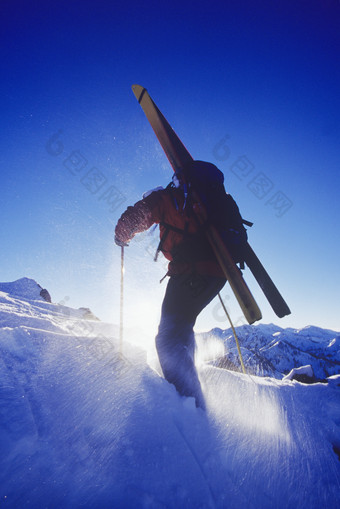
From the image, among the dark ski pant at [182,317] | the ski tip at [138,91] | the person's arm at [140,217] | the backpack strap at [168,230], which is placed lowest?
the dark ski pant at [182,317]

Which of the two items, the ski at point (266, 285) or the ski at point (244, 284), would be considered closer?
the ski at point (244, 284)

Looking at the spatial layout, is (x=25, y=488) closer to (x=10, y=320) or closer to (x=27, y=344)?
(x=27, y=344)

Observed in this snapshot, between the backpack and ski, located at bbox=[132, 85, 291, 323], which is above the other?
the backpack

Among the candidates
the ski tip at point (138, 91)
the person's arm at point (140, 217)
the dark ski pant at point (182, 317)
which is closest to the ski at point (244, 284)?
the dark ski pant at point (182, 317)

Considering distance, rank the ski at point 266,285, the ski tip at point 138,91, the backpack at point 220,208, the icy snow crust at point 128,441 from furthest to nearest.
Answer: the ski tip at point 138,91 < the backpack at point 220,208 < the ski at point 266,285 < the icy snow crust at point 128,441

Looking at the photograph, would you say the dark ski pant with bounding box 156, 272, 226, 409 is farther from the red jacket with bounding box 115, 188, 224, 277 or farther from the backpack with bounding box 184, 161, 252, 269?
the backpack with bounding box 184, 161, 252, 269

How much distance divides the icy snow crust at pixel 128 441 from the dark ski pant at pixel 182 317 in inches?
10.8

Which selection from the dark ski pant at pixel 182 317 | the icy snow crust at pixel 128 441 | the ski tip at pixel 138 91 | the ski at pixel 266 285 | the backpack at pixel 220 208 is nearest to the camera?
the icy snow crust at pixel 128 441

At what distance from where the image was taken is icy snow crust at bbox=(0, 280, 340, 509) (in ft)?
2.96

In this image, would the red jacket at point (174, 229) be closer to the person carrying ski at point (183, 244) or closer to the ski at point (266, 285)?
the person carrying ski at point (183, 244)

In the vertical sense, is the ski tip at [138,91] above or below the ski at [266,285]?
above

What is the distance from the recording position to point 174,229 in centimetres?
248

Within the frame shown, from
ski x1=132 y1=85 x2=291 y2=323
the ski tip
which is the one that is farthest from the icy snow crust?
the ski tip

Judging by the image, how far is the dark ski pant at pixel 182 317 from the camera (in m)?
2.04
